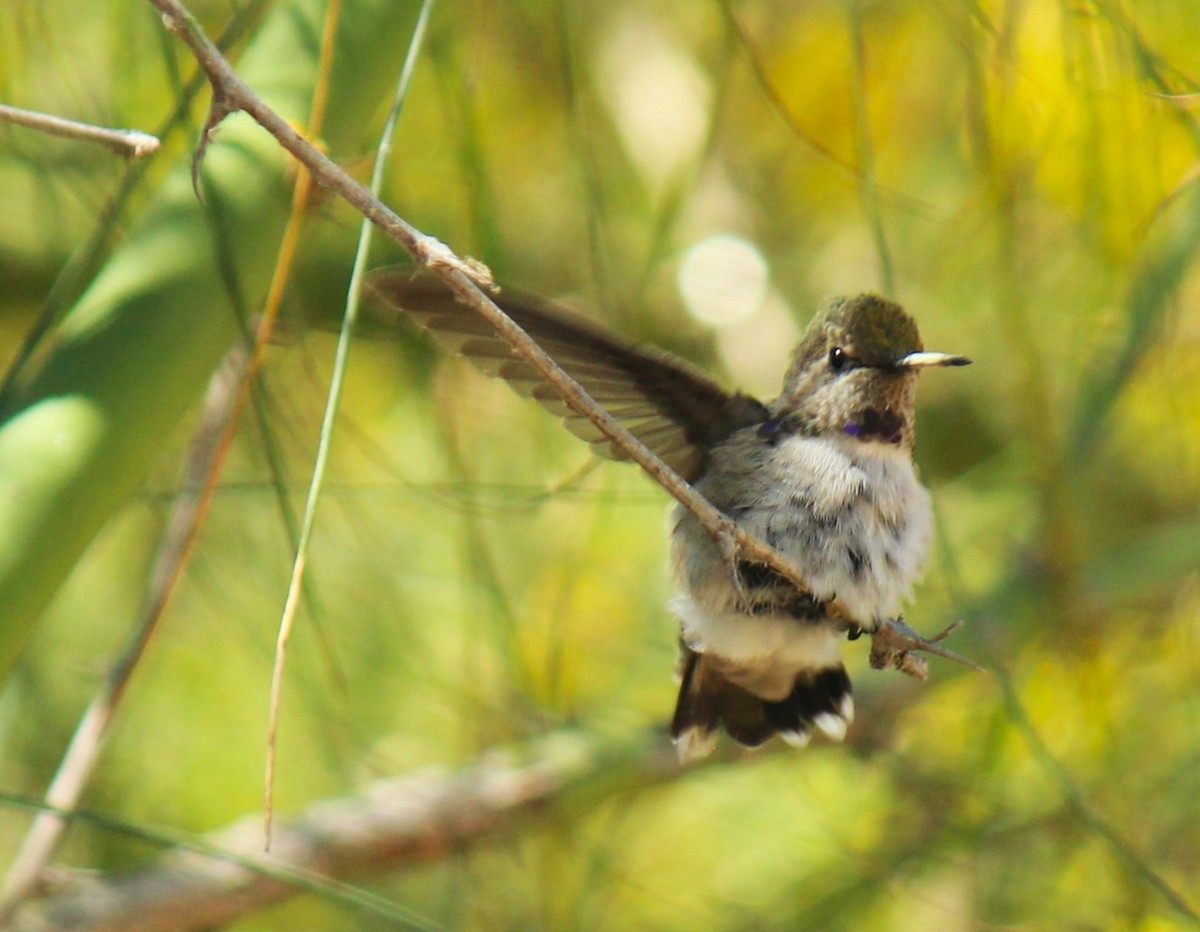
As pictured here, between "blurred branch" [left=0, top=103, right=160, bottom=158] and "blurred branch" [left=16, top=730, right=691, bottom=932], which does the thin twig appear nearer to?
"blurred branch" [left=0, top=103, right=160, bottom=158]

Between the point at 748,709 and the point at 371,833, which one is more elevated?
the point at 748,709

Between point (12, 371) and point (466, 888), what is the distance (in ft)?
4.38

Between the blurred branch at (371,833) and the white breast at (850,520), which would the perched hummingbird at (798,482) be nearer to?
the white breast at (850,520)

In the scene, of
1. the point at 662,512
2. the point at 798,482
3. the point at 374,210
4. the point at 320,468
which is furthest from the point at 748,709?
the point at 374,210

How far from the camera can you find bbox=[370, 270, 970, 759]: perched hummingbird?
167 centimetres

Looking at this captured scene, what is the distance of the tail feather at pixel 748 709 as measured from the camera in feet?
6.31

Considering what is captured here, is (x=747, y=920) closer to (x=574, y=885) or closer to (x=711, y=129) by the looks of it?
(x=574, y=885)

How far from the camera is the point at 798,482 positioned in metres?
1.74

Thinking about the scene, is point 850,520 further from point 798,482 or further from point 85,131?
point 85,131

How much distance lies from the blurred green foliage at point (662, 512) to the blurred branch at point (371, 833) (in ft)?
Answer: 0.22

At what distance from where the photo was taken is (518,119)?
2.87m

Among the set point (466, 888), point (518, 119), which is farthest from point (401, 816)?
point (518, 119)

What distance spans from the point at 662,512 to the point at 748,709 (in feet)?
2.91

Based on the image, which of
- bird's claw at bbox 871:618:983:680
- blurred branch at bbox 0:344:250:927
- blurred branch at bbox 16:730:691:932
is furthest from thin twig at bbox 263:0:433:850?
blurred branch at bbox 16:730:691:932
